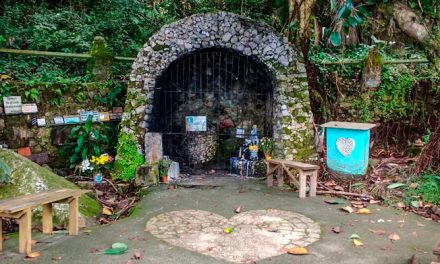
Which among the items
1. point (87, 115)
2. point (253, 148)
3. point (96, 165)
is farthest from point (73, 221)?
point (253, 148)

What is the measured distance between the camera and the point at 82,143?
279 inches

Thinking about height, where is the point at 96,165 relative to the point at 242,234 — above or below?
above

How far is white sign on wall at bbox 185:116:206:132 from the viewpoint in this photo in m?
7.90

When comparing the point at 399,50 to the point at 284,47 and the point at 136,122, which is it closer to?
the point at 284,47

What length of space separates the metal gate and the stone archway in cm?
58

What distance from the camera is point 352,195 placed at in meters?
6.04

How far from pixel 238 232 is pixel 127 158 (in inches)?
116

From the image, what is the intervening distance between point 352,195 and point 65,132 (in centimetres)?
467

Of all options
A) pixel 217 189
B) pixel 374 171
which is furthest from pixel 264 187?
pixel 374 171

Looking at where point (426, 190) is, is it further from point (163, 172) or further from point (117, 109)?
point (117, 109)

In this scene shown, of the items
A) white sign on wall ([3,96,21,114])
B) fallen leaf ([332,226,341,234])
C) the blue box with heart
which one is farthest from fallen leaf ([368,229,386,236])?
white sign on wall ([3,96,21,114])

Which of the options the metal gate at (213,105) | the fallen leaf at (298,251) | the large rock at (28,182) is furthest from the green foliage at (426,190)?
the large rock at (28,182)

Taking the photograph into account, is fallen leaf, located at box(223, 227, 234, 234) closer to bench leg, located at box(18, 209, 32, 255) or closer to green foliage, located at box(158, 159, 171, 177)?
bench leg, located at box(18, 209, 32, 255)

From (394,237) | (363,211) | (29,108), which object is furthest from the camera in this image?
(29,108)
